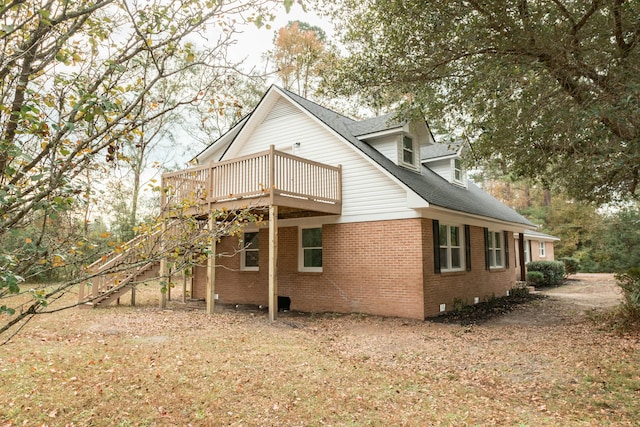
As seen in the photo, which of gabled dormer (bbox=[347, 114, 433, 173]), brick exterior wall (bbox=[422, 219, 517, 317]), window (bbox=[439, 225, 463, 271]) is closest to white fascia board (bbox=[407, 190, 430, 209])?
brick exterior wall (bbox=[422, 219, 517, 317])

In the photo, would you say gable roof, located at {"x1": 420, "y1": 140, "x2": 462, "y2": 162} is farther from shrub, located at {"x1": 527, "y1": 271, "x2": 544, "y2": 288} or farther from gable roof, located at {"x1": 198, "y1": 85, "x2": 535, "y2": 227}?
shrub, located at {"x1": 527, "y1": 271, "x2": 544, "y2": 288}

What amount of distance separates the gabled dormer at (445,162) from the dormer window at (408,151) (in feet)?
9.84

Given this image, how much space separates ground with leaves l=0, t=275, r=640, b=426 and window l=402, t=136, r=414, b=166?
6.30 metres

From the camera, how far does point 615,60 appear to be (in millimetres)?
7777

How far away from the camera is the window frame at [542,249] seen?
31.8 metres

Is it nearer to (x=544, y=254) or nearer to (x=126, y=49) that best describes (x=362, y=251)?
(x=126, y=49)

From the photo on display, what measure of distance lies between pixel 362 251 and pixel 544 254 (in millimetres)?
25925

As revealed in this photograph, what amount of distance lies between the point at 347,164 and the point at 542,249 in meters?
25.8

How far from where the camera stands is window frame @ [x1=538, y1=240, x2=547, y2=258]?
31.8 m

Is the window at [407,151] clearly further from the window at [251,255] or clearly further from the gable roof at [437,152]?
the window at [251,255]

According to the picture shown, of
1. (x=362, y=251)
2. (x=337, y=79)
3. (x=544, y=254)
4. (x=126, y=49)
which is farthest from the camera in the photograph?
(x=544, y=254)

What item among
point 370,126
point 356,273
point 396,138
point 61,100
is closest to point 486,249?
point 396,138

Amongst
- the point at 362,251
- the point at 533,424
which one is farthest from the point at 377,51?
the point at 533,424

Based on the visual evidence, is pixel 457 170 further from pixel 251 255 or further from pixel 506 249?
pixel 251 255
